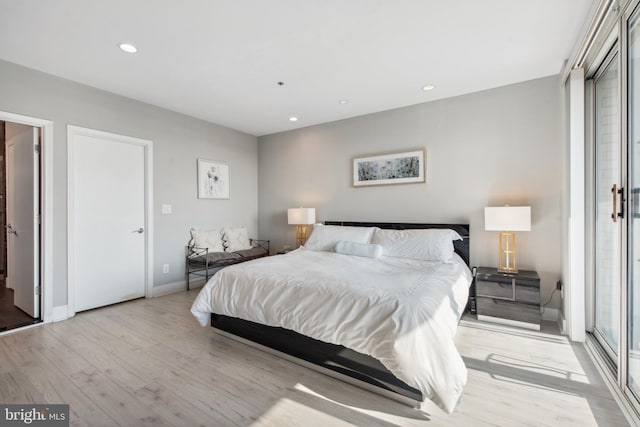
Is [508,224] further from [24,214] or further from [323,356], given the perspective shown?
[24,214]

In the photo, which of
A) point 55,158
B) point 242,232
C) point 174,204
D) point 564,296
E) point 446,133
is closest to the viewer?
point 564,296

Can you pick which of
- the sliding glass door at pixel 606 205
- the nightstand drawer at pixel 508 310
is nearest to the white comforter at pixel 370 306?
the nightstand drawer at pixel 508 310

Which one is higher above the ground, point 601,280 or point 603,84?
point 603,84

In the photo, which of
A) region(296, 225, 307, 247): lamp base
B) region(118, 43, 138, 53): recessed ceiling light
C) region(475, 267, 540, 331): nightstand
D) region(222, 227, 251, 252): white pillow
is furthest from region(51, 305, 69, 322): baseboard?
region(475, 267, 540, 331): nightstand

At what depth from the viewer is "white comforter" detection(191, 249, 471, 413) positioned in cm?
159

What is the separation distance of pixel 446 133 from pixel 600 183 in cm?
166

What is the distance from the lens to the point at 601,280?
246 centimetres

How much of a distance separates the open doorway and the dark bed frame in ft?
6.88

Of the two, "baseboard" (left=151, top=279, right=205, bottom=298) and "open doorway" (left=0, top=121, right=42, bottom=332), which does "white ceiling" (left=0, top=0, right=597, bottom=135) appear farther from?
"baseboard" (left=151, top=279, right=205, bottom=298)

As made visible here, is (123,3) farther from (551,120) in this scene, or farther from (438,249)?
(551,120)

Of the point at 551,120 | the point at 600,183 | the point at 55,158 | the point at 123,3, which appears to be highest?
the point at 123,3

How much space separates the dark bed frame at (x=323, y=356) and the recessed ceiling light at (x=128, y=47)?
8.10 feet

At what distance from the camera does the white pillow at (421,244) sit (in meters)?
3.13

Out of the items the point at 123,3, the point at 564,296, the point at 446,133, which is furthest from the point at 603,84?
the point at 123,3
